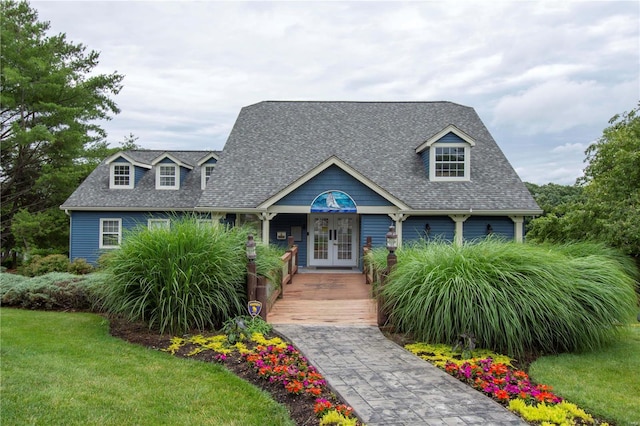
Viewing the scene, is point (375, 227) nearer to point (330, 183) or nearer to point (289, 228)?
point (330, 183)

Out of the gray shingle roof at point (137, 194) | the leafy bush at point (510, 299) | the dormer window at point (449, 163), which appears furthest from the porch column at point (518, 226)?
the gray shingle roof at point (137, 194)

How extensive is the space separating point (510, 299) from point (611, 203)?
9538 millimetres

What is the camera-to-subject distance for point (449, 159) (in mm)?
17609

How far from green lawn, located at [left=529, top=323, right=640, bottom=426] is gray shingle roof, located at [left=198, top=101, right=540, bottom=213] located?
9.54 m

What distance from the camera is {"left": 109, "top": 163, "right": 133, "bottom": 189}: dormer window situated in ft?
66.6

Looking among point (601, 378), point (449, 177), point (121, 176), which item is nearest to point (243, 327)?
point (601, 378)

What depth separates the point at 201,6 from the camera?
456 inches

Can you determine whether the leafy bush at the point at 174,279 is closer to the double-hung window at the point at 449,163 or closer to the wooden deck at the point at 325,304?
the wooden deck at the point at 325,304

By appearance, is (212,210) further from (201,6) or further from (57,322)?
(57,322)

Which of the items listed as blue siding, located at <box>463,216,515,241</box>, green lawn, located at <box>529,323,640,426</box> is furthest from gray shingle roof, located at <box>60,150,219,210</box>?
green lawn, located at <box>529,323,640,426</box>

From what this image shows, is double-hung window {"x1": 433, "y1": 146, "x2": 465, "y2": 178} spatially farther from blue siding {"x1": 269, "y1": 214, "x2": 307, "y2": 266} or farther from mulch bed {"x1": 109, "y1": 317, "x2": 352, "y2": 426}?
mulch bed {"x1": 109, "y1": 317, "x2": 352, "y2": 426}

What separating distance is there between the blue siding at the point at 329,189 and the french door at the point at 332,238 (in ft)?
5.90

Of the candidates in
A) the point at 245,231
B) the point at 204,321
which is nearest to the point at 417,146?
the point at 245,231

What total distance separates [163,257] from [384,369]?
3939mm
